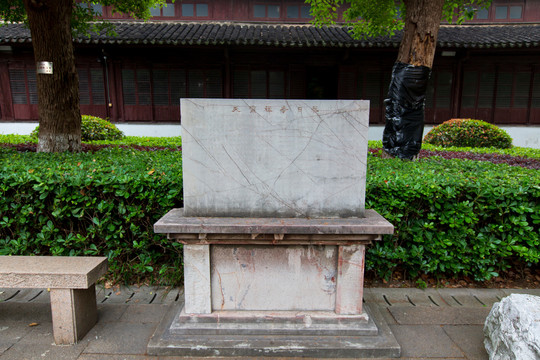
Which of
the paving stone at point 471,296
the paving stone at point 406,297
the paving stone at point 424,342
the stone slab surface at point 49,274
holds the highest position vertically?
the stone slab surface at point 49,274

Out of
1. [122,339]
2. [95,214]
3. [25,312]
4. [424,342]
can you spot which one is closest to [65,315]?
[122,339]

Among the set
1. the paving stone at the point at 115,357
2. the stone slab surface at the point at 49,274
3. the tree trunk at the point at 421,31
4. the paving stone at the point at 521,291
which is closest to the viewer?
the paving stone at the point at 115,357

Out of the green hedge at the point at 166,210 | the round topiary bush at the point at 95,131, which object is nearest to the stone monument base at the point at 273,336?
the green hedge at the point at 166,210

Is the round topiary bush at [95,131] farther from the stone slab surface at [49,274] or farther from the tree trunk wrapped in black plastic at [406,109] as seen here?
the tree trunk wrapped in black plastic at [406,109]

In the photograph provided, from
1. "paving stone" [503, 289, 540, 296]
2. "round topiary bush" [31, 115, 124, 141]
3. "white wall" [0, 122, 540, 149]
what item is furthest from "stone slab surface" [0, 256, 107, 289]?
"white wall" [0, 122, 540, 149]

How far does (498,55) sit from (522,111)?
2489 millimetres

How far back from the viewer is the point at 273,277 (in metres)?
2.39

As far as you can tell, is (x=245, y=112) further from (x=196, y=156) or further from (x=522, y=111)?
(x=522, y=111)

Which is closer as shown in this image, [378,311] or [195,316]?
[195,316]

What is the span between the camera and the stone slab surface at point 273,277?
235 cm

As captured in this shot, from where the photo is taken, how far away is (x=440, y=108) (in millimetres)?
13367

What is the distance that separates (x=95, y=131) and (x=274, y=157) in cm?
955

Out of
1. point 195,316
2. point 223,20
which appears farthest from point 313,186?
point 223,20

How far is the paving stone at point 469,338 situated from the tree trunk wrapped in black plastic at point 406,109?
3.35 meters
